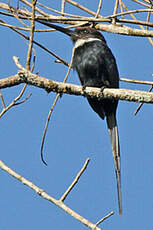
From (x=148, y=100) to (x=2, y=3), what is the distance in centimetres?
170

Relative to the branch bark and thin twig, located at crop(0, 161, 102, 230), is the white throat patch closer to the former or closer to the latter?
the branch bark

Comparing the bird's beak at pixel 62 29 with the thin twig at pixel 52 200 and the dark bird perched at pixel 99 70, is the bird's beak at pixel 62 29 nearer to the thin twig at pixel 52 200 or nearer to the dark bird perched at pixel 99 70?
the dark bird perched at pixel 99 70

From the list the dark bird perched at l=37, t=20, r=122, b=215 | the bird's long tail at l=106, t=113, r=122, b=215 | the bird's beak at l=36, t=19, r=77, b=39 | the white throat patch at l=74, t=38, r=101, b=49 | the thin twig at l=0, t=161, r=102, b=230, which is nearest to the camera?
the thin twig at l=0, t=161, r=102, b=230

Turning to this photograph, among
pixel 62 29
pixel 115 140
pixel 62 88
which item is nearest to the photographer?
pixel 62 88

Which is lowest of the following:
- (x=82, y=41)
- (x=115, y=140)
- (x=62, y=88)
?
(x=62, y=88)

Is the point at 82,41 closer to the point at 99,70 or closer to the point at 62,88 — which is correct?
the point at 99,70

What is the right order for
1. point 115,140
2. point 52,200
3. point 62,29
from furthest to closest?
point 115,140 < point 62,29 < point 52,200

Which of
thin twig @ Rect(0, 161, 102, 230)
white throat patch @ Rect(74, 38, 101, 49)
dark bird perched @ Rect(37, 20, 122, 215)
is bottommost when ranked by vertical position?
thin twig @ Rect(0, 161, 102, 230)

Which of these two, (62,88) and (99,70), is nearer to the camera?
(62,88)

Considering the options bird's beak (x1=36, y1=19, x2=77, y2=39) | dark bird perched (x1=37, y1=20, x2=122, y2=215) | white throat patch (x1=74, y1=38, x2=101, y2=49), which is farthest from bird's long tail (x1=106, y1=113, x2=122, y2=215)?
bird's beak (x1=36, y1=19, x2=77, y2=39)

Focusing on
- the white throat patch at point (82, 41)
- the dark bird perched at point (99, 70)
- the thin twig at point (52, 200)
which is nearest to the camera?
the thin twig at point (52, 200)

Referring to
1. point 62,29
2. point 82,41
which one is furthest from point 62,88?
point 82,41

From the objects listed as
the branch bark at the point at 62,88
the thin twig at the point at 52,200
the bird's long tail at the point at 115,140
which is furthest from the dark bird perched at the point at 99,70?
the thin twig at the point at 52,200

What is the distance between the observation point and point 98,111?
509 cm
